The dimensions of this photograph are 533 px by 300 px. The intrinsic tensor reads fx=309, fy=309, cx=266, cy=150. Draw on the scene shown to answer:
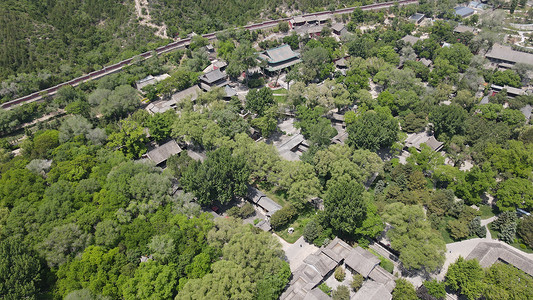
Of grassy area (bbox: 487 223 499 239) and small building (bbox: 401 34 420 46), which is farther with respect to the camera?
small building (bbox: 401 34 420 46)

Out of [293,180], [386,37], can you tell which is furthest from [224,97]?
[386,37]

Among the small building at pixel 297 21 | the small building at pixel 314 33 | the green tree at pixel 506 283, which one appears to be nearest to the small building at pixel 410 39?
the small building at pixel 314 33

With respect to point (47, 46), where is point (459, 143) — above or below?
below

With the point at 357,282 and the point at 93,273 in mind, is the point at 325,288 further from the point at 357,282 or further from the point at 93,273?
the point at 93,273

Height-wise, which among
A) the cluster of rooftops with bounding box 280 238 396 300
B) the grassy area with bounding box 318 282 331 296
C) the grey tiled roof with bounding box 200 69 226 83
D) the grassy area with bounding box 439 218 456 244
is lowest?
the grassy area with bounding box 439 218 456 244

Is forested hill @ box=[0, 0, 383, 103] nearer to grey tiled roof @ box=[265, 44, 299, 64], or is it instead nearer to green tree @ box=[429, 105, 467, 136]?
grey tiled roof @ box=[265, 44, 299, 64]

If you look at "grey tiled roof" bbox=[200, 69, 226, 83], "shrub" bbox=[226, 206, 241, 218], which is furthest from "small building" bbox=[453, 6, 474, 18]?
"shrub" bbox=[226, 206, 241, 218]

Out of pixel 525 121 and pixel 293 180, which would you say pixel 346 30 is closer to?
pixel 525 121
